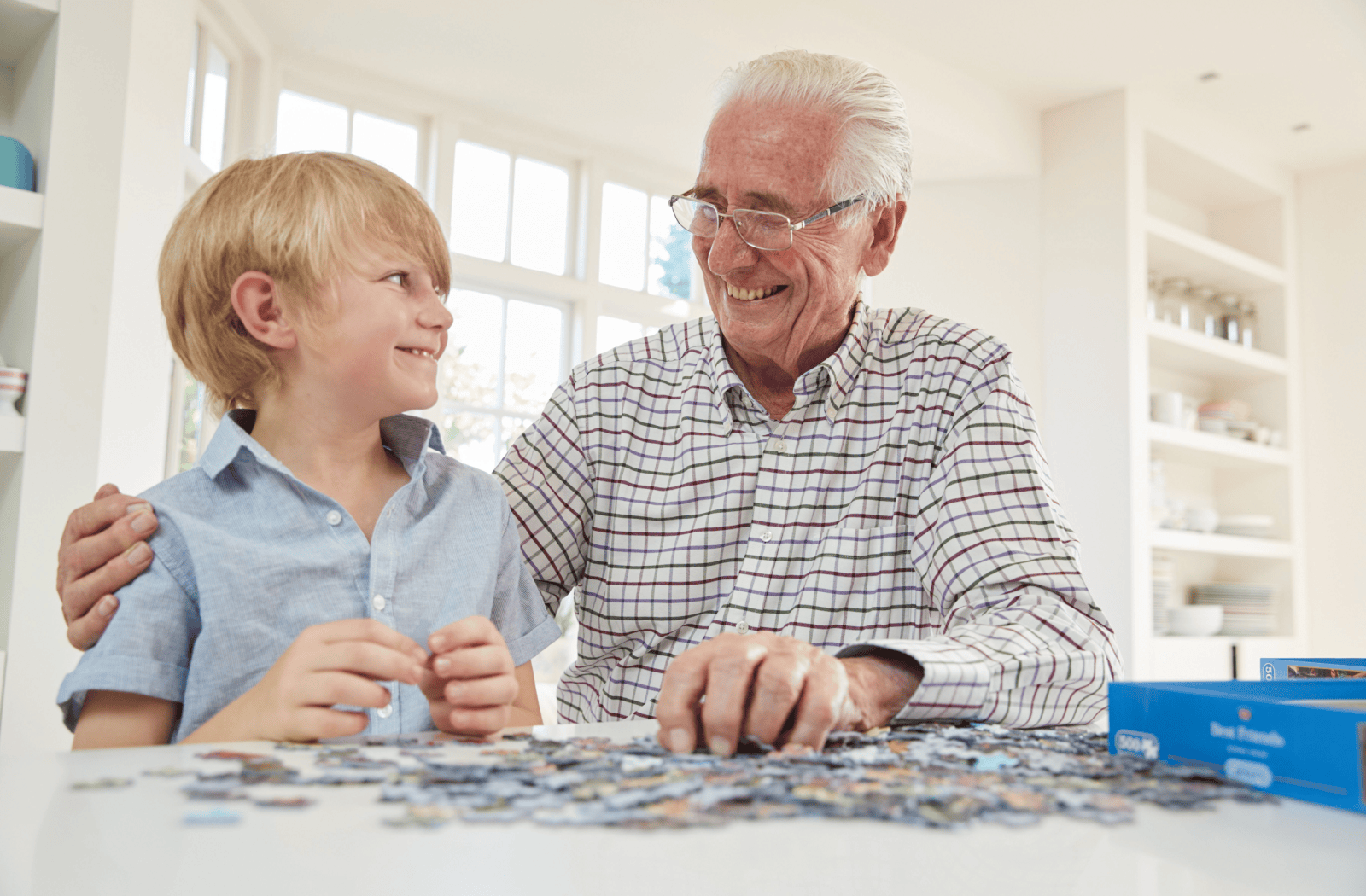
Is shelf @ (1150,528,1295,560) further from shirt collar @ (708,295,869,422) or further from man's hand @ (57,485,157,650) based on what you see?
man's hand @ (57,485,157,650)

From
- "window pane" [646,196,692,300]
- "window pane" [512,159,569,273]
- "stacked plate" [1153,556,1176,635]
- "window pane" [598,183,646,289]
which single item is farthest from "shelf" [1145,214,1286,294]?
"window pane" [512,159,569,273]

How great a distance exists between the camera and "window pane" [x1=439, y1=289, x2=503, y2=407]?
435cm

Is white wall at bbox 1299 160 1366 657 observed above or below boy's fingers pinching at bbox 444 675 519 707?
above

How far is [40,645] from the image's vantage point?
2.46 metres

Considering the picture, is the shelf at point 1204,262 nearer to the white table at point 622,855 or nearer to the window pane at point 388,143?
Answer: the window pane at point 388,143

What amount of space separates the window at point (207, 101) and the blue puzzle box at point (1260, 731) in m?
3.19

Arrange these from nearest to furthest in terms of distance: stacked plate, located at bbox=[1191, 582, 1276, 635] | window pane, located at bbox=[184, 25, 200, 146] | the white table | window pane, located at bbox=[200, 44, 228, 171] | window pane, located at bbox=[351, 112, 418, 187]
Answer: the white table → window pane, located at bbox=[184, 25, 200, 146] → window pane, located at bbox=[200, 44, 228, 171] → window pane, located at bbox=[351, 112, 418, 187] → stacked plate, located at bbox=[1191, 582, 1276, 635]

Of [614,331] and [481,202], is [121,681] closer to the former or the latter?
[481,202]

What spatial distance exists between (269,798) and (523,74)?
3.77m

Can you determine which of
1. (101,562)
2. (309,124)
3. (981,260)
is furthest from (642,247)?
(101,562)

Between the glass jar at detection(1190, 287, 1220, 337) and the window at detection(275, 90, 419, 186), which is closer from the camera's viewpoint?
the window at detection(275, 90, 419, 186)

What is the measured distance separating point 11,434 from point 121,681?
181cm

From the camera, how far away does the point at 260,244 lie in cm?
124

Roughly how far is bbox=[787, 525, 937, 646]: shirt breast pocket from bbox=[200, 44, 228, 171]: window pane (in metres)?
2.71
